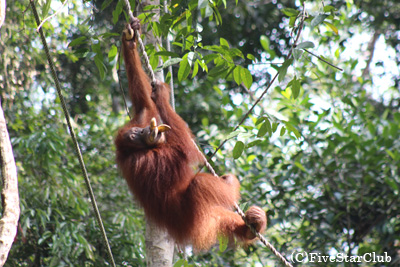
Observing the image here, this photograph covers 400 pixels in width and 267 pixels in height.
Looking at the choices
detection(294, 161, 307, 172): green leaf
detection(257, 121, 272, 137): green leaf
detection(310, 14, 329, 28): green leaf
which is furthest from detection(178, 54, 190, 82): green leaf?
detection(294, 161, 307, 172): green leaf

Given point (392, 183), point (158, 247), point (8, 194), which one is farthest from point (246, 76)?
point (392, 183)

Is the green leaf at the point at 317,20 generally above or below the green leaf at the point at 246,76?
above

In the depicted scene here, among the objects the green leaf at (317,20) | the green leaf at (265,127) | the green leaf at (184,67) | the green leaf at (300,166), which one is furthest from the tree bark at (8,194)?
the green leaf at (300,166)

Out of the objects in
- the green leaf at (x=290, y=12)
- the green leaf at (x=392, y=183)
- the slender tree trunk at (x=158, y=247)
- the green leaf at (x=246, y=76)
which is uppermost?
the green leaf at (x=290, y=12)

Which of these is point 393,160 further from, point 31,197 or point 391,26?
point 31,197

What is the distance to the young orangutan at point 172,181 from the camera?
9.31 feet

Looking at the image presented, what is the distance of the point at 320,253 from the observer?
15.0 ft

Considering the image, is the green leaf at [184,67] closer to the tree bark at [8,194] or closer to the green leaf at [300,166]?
the tree bark at [8,194]

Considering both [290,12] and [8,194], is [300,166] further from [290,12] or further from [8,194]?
[8,194]

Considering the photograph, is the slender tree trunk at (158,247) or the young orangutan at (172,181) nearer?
the young orangutan at (172,181)

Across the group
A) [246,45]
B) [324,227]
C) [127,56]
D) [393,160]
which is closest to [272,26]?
[246,45]

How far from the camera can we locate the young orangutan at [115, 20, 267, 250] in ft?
9.31

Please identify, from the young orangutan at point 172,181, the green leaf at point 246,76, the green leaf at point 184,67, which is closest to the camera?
the green leaf at point 184,67

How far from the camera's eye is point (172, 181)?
9.41ft
